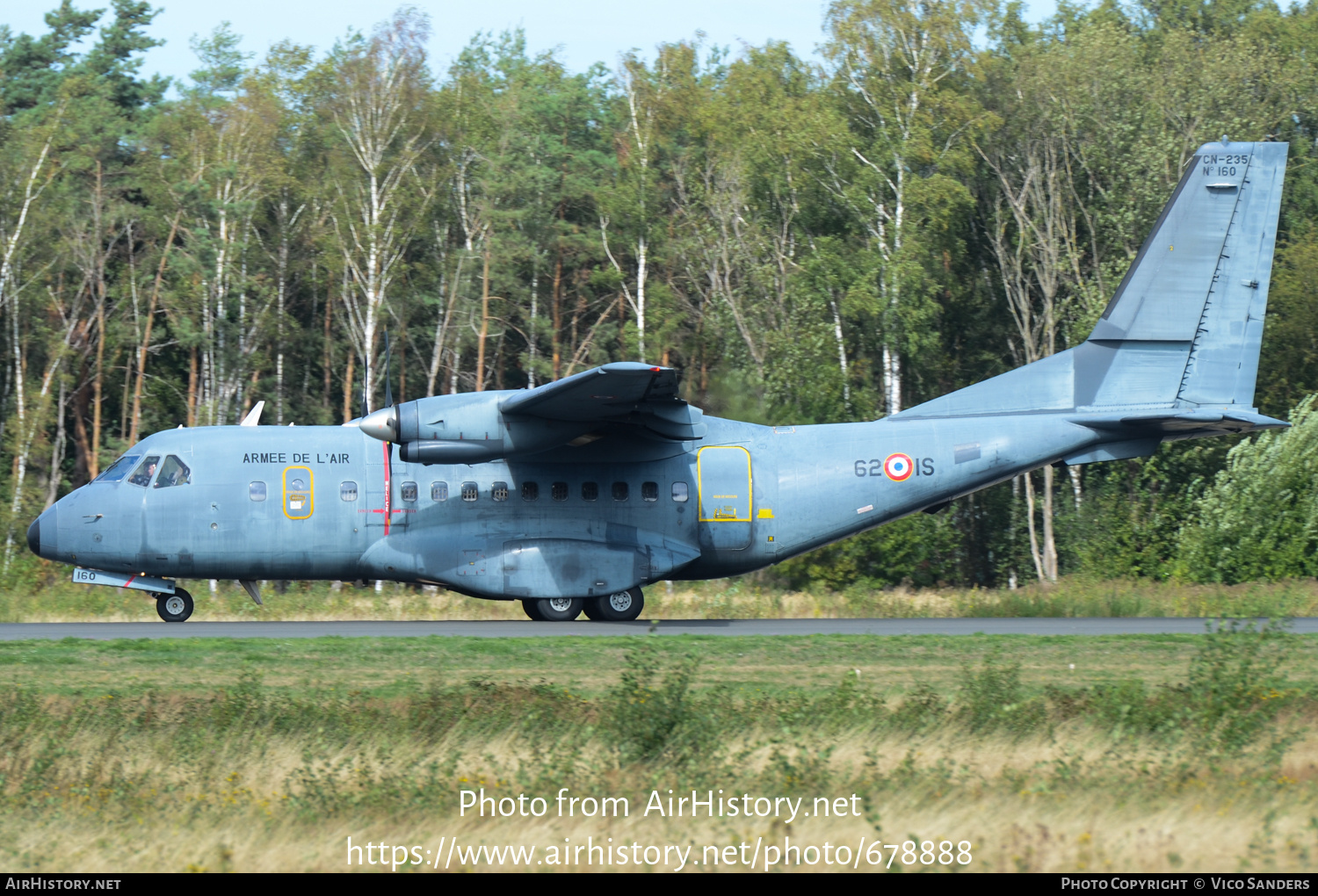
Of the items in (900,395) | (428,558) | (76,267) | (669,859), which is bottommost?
(669,859)

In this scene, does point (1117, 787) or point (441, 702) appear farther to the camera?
point (441, 702)

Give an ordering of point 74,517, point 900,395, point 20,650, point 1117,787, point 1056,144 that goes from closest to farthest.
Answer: point 1117,787 → point 20,650 → point 74,517 → point 1056,144 → point 900,395

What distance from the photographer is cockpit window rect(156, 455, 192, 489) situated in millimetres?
19375

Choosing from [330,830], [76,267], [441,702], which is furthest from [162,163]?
[330,830]

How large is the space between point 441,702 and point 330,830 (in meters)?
3.11

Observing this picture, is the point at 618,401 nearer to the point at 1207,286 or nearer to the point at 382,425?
the point at 382,425

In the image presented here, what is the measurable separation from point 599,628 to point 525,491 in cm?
246

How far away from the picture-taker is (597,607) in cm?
2028

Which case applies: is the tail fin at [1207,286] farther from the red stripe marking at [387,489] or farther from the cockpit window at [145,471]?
the cockpit window at [145,471]

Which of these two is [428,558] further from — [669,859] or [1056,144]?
[1056,144]

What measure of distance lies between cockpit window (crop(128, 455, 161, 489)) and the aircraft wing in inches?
219

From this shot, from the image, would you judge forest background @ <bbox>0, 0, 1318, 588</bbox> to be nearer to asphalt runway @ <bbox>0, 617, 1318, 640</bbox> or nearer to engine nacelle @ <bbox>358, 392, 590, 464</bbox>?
asphalt runway @ <bbox>0, 617, 1318, 640</bbox>

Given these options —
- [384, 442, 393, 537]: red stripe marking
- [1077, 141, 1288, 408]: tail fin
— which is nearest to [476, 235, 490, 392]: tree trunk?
[384, 442, 393, 537]: red stripe marking

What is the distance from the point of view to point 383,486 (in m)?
19.5
